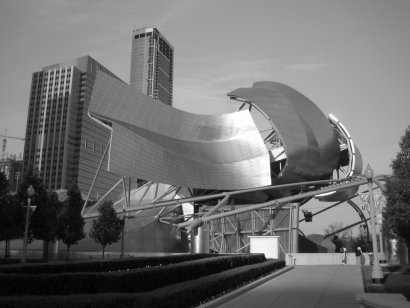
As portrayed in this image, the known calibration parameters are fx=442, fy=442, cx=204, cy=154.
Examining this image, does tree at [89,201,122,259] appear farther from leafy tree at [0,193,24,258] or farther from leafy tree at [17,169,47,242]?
leafy tree at [0,193,24,258]

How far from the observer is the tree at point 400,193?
27734 mm

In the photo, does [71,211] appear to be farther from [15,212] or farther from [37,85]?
[37,85]

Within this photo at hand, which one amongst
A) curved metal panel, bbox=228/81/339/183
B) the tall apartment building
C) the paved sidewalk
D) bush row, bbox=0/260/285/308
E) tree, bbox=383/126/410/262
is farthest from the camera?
the tall apartment building

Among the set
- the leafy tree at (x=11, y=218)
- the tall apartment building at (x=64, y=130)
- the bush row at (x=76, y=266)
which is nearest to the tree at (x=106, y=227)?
the leafy tree at (x=11, y=218)

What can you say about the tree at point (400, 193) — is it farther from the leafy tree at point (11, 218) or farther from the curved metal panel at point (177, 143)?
the curved metal panel at point (177, 143)

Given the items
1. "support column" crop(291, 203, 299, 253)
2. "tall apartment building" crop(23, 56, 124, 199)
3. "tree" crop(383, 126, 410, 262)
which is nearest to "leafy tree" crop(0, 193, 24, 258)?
"tree" crop(383, 126, 410, 262)

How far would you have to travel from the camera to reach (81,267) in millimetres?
17672

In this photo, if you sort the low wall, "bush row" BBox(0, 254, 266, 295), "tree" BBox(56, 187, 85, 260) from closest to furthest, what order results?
"bush row" BBox(0, 254, 266, 295) < the low wall < "tree" BBox(56, 187, 85, 260)

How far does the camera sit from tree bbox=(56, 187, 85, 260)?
131ft

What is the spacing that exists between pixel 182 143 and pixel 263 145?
36.2ft

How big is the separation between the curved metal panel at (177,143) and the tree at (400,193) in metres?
27.7

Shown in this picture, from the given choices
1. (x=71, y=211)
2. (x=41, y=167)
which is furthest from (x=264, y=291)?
(x=41, y=167)

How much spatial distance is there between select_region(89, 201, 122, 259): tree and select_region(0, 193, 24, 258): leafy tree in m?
8.41

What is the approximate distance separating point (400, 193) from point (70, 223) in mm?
27605
